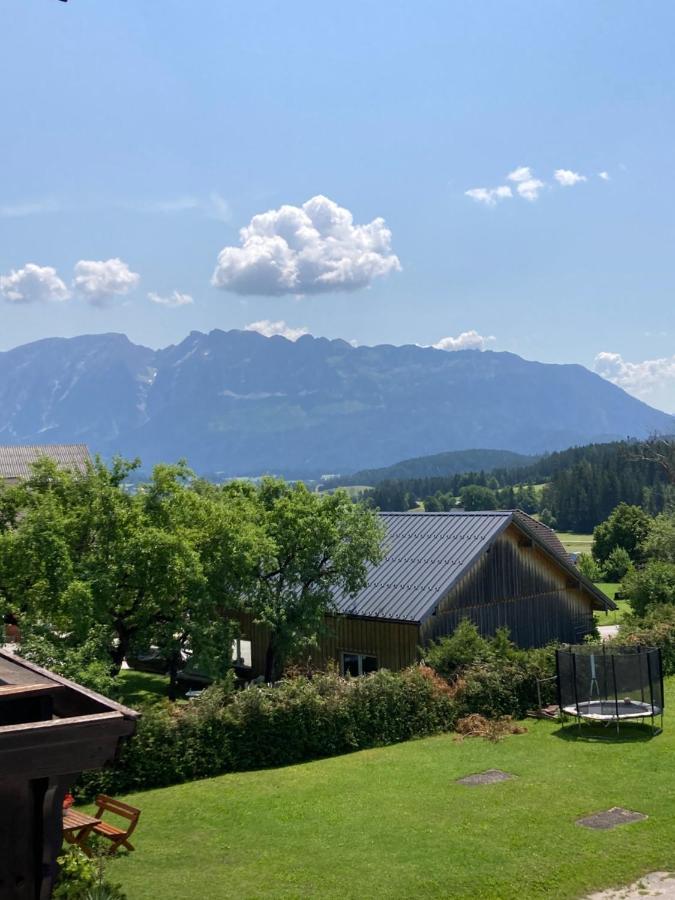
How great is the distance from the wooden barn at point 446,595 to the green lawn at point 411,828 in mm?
8523

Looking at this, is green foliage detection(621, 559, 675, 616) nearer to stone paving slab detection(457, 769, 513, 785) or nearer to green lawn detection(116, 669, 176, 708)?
stone paving slab detection(457, 769, 513, 785)

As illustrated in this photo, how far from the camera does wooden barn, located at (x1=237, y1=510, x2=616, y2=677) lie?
30.7m

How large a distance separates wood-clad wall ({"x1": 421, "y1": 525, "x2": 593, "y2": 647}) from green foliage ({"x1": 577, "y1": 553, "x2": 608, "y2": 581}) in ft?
144

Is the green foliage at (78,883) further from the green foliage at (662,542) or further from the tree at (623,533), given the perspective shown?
the tree at (623,533)

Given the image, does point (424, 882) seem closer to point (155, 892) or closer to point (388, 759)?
point (155, 892)

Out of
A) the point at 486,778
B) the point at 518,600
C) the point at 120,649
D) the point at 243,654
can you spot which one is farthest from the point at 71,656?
the point at 518,600

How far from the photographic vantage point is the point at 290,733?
21.7 meters

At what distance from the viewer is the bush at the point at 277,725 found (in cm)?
1931

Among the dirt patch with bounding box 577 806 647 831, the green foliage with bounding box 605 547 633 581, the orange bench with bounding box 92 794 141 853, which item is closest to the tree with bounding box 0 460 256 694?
the orange bench with bounding box 92 794 141 853

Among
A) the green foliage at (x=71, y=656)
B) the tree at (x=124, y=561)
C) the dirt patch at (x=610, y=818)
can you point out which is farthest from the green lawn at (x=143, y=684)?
the dirt patch at (x=610, y=818)

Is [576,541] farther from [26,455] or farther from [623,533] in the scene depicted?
[26,455]

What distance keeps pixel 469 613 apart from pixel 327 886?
1960cm

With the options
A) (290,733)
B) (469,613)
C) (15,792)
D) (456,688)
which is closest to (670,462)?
(469,613)

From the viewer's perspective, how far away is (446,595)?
101ft
